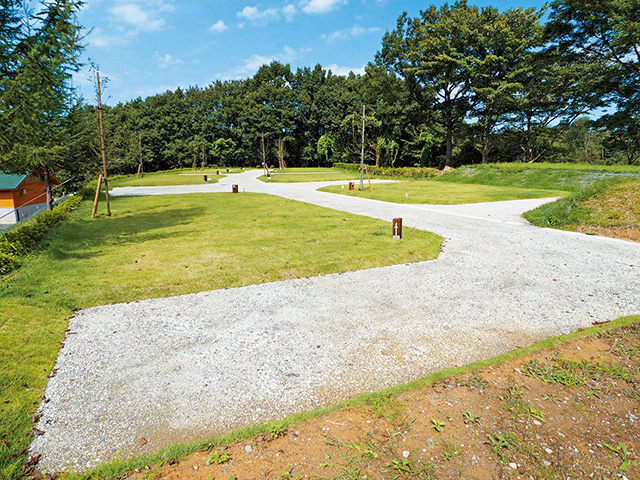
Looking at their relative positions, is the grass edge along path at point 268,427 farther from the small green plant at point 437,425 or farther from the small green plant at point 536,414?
the small green plant at point 536,414

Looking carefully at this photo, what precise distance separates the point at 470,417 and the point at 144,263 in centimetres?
821

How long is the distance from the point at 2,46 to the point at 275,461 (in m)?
10.3

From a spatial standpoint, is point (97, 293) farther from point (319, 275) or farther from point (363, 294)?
point (363, 294)

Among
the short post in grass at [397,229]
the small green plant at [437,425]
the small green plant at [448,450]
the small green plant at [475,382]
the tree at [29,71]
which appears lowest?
the small green plant at [448,450]

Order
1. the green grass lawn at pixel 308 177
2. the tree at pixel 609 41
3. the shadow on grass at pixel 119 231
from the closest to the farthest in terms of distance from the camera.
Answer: the shadow on grass at pixel 119 231 < the tree at pixel 609 41 < the green grass lawn at pixel 308 177

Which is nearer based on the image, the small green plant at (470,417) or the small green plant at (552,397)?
the small green plant at (470,417)

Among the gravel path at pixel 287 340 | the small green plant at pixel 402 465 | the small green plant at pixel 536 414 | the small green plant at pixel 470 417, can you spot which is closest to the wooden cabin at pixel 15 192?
the gravel path at pixel 287 340

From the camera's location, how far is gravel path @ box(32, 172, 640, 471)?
3.41m

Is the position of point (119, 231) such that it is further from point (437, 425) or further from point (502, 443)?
point (502, 443)

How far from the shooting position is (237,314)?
5809 millimetres

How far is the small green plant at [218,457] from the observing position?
2824mm

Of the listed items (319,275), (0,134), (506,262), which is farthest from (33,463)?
(506,262)

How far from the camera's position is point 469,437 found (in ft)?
9.96

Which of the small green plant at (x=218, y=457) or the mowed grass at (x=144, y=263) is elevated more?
the mowed grass at (x=144, y=263)
